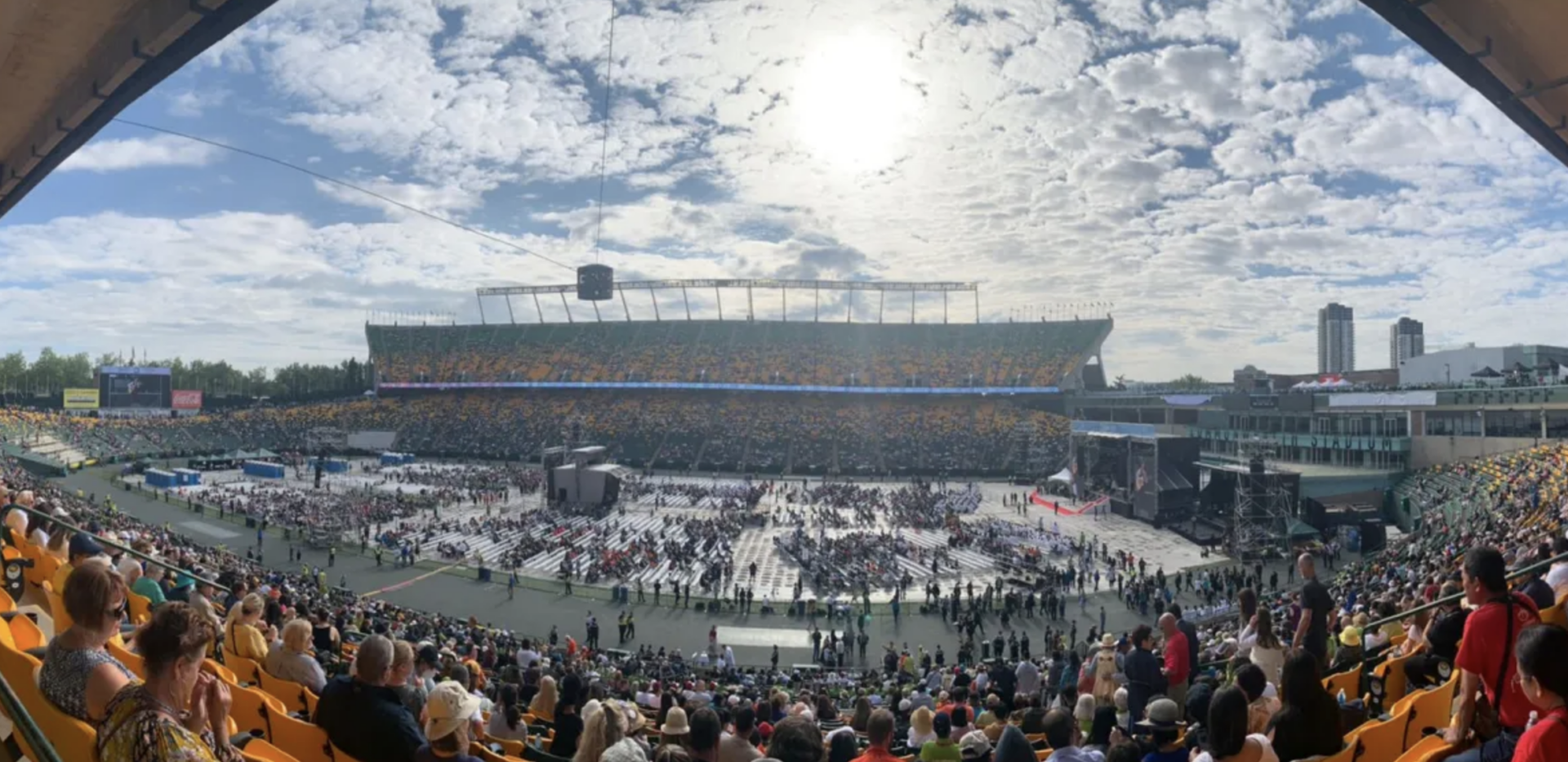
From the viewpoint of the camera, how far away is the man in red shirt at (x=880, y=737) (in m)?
3.82

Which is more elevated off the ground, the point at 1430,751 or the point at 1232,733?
the point at 1232,733

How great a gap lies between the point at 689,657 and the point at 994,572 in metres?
11.1

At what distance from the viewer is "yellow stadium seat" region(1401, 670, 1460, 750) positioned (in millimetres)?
4488

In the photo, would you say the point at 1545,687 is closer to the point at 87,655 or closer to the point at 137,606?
the point at 87,655

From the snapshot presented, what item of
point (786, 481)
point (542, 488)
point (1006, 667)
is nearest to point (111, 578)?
point (1006, 667)

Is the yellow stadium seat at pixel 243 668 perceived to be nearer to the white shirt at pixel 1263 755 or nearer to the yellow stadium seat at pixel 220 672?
the yellow stadium seat at pixel 220 672

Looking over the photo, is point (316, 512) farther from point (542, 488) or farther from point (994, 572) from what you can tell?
point (994, 572)

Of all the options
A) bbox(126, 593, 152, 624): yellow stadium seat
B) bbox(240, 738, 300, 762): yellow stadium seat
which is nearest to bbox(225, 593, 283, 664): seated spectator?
bbox(126, 593, 152, 624): yellow stadium seat

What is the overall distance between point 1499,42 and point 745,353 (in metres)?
64.6

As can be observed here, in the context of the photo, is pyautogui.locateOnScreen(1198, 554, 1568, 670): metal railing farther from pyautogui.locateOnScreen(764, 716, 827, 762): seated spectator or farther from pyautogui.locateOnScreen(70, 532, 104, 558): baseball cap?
Answer: pyautogui.locateOnScreen(70, 532, 104, 558): baseball cap

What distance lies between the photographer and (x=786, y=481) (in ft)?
155

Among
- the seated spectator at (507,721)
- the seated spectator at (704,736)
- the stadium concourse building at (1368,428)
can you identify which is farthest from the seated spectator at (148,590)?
the stadium concourse building at (1368,428)

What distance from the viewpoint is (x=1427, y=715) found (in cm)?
453

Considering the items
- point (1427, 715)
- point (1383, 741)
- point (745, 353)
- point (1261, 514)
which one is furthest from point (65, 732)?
point (745, 353)
